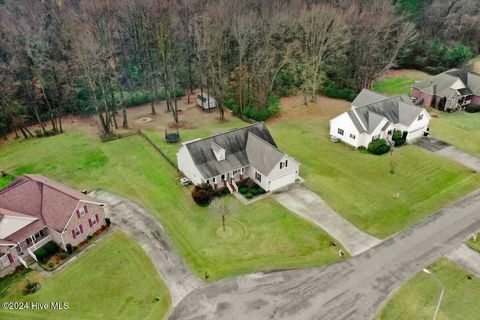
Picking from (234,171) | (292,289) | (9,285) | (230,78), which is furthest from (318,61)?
(9,285)

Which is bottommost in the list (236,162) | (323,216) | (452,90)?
(323,216)

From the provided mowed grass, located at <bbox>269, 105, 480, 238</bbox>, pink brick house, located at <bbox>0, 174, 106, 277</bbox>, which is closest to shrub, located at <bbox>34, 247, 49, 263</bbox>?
pink brick house, located at <bbox>0, 174, 106, 277</bbox>

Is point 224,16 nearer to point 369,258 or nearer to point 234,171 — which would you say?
point 234,171

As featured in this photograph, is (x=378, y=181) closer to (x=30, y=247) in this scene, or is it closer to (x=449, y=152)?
(x=449, y=152)

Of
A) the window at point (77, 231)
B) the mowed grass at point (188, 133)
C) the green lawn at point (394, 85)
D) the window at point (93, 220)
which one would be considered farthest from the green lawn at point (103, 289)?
the green lawn at point (394, 85)

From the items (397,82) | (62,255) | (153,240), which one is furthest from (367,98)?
(62,255)

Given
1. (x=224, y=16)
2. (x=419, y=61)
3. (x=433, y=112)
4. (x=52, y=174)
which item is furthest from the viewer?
(x=419, y=61)
